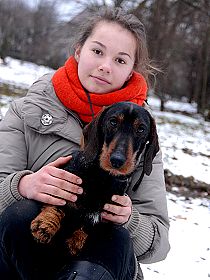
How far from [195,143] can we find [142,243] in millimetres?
7698

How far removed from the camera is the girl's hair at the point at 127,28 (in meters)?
2.41

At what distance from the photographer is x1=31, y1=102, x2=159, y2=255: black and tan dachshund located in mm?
1774

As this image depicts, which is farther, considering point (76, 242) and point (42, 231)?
point (76, 242)

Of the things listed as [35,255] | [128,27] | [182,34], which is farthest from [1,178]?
[182,34]

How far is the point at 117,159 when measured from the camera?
5.58 feet

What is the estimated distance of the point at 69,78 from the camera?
95.3 inches

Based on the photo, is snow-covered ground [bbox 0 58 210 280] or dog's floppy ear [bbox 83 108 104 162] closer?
dog's floppy ear [bbox 83 108 104 162]

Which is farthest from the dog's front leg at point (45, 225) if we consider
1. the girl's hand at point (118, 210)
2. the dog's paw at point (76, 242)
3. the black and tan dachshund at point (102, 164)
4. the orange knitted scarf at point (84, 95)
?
the orange knitted scarf at point (84, 95)

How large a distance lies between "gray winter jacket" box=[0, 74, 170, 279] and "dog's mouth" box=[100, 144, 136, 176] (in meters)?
0.43

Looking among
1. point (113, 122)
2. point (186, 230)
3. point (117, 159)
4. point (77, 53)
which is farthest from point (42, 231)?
point (186, 230)

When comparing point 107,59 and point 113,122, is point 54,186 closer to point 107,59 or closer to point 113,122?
point 113,122

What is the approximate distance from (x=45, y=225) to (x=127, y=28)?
1.20 metres

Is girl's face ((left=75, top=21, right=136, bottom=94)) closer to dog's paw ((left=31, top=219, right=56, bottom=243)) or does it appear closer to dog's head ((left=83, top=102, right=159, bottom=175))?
dog's head ((left=83, top=102, right=159, bottom=175))

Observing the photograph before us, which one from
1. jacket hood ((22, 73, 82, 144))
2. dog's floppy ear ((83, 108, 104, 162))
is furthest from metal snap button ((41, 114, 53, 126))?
dog's floppy ear ((83, 108, 104, 162))
